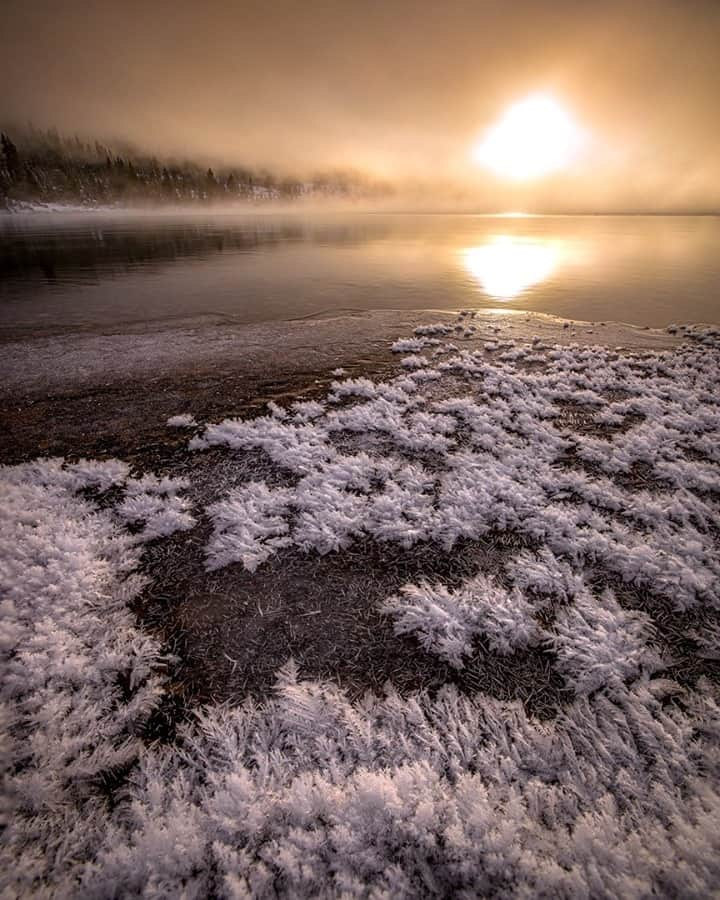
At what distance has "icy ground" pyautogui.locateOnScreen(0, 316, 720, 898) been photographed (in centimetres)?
232

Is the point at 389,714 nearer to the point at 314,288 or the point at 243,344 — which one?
the point at 243,344

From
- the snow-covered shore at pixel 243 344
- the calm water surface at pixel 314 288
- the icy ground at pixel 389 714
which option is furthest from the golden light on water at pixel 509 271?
the icy ground at pixel 389 714

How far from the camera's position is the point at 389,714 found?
3107 mm

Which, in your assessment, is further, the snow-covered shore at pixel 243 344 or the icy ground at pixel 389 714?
the snow-covered shore at pixel 243 344

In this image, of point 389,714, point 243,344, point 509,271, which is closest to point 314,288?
point 243,344

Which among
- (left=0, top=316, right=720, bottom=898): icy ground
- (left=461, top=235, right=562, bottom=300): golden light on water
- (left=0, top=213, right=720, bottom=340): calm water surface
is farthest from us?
(left=461, top=235, right=562, bottom=300): golden light on water

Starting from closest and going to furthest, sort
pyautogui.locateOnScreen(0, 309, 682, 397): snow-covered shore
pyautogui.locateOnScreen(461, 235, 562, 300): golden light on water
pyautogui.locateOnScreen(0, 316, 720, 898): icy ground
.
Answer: pyautogui.locateOnScreen(0, 316, 720, 898): icy ground → pyautogui.locateOnScreen(0, 309, 682, 397): snow-covered shore → pyautogui.locateOnScreen(461, 235, 562, 300): golden light on water

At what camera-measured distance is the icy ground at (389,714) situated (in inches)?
91.5

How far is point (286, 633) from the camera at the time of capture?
3.84 metres

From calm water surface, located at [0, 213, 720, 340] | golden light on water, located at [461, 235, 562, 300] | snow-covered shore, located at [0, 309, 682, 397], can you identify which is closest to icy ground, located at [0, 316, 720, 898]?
snow-covered shore, located at [0, 309, 682, 397]

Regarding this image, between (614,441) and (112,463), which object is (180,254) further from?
(614,441)

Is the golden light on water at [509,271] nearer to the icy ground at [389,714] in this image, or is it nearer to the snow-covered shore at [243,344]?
the snow-covered shore at [243,344]

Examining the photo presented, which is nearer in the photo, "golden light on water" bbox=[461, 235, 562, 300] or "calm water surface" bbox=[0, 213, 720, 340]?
"calm water surface" bbox=[0, 213, 720, 340]

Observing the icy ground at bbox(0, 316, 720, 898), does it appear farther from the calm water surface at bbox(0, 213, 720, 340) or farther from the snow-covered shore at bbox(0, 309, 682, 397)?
the calm water surface at bbox(0, 213, 720, 340)
